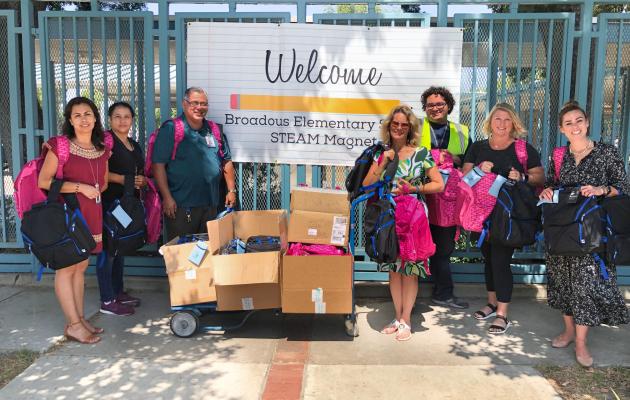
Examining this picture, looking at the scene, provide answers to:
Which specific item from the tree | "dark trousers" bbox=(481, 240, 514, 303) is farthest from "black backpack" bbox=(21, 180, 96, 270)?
"dark trousers" bbox=(481, 240, 514, 303)

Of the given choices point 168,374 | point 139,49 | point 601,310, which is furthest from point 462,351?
point 139,49

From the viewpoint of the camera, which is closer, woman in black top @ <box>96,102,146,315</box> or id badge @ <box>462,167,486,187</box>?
id badge @ <box>462,167,486,187</box>

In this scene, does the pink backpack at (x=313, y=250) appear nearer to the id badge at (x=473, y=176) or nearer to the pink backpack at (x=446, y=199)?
the pink backpack at (x=446, y=199)

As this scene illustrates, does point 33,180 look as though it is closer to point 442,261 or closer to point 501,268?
point 442,261

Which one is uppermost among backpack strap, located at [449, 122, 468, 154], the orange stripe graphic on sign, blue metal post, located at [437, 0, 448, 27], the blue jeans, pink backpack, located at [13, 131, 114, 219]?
blue metal post, located at [437, 0, 448, 27]

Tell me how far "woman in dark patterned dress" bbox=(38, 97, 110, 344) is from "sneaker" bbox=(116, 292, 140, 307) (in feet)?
2.19

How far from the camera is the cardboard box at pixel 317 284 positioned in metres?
3.74

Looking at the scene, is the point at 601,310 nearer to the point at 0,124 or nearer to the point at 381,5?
the point at 381,5

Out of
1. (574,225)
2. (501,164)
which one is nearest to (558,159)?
(501,164)

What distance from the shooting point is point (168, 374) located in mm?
3443

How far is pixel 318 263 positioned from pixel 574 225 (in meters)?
1.79

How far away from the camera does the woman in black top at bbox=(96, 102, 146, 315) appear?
433cm

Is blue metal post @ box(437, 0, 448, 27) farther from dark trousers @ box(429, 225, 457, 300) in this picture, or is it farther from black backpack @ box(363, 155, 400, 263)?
dark trousers @ box(429, 225, 457, 300)

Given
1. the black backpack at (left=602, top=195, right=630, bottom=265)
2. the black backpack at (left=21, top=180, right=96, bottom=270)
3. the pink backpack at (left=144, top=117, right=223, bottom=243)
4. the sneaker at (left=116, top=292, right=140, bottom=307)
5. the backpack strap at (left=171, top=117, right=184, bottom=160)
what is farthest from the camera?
the sneaker at (left=116, top=292, right=140, bottom=307)
